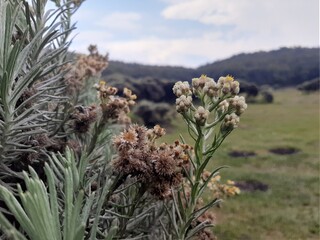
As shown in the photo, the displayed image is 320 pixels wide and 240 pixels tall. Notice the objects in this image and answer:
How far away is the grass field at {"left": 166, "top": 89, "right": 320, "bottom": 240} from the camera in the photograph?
27.0 feet

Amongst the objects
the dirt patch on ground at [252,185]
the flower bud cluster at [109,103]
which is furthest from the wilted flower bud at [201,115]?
the dirt patch on ground at [252,185]

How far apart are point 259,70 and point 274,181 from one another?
62214mm

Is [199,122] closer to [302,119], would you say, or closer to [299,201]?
[299,201]

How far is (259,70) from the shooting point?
7294 centimetres

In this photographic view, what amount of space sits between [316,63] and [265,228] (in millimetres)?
68401

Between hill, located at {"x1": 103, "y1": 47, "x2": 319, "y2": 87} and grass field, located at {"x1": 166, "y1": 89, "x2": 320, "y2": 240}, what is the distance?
3996cm

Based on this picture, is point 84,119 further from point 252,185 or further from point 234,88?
point 252,185

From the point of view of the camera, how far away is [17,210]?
0.76 m

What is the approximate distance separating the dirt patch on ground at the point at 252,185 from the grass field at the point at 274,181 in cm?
17

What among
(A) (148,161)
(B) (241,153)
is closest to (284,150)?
(B) (241,153)

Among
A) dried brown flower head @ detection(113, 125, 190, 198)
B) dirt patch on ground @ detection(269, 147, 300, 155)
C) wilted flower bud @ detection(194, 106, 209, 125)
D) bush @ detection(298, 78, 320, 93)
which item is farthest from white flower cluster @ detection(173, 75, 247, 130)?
bush @ detection(298, 78, 320, 93)

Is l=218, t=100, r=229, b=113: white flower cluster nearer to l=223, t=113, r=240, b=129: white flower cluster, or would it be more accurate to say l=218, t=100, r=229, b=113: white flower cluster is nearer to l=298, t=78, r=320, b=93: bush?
l=223, t=113, r=240, b=129: white flower cluster

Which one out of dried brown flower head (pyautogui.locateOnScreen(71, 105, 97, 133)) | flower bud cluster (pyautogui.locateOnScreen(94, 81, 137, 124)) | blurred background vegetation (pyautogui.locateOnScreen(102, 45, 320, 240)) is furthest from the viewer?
blurred background vegetation (pyautogui.locateOnScreen(102, 45, 320, 240))

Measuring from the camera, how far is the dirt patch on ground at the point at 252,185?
12.4 m
